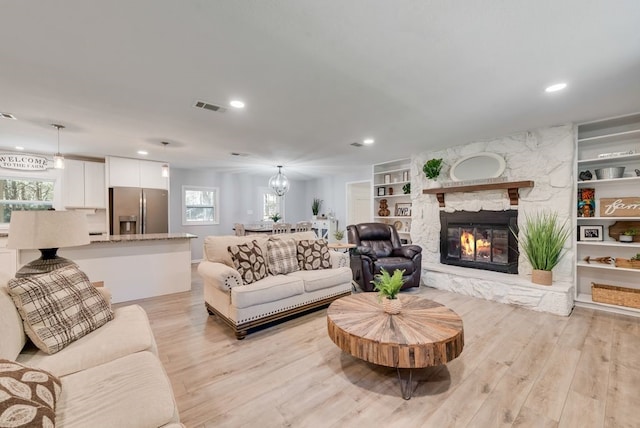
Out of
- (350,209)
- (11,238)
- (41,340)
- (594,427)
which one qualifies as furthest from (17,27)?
(350,209)

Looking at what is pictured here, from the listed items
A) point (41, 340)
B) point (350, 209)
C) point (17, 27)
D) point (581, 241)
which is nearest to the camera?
point (41, 340)

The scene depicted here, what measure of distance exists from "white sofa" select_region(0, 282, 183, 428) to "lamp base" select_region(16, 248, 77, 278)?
50 cm

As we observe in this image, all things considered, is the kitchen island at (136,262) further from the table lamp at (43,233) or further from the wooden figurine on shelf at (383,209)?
the wooden figurine on shelf at (383,209)

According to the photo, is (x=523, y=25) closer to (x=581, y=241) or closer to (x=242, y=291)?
(x=242, y=291)

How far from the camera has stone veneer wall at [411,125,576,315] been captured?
3.47 m

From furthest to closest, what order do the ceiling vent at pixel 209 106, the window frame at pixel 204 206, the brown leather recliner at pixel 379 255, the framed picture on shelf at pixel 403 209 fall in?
the window frame at pixel 204 206, the framed picture on shelf at pixel 403 209, the brown leather recliner at pixel 379 255, the ceiling vent at pixel 209 106

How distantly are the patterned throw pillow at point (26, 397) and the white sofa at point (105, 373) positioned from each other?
0.10m

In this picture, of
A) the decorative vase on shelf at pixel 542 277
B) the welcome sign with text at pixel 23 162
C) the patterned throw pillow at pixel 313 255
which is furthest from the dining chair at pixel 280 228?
the decorative vase on shelf at pixel 542 277

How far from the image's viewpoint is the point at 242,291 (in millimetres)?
2662

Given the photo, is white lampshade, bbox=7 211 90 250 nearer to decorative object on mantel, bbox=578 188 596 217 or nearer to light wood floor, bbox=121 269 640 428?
light wood floor, bbox=121 269 640 428

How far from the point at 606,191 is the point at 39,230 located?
6001mm

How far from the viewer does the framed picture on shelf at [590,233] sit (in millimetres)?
3504

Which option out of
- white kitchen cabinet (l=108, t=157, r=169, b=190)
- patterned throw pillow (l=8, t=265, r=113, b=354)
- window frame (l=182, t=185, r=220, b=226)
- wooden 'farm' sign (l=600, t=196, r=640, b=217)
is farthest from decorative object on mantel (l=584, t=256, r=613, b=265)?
window frame (l=182, t=185, r=220, b=226)

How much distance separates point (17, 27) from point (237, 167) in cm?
484
